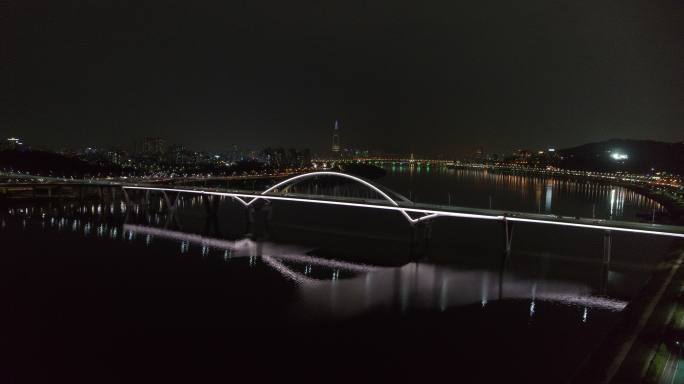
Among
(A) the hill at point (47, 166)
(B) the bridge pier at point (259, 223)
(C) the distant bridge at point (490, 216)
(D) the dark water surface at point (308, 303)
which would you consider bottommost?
(D) the dark water surface at point (308, 303)

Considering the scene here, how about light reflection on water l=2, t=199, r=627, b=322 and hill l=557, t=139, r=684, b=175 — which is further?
hill l=557, t=139, r=684, b=175

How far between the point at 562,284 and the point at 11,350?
1942 centimetres

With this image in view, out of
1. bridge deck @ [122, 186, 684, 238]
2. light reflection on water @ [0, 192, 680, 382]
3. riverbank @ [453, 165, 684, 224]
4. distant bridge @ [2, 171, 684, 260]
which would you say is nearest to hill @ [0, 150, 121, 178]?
distant bridge @ [2, 171, 684, 260]

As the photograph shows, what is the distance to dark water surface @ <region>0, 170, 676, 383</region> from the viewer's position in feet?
42.8

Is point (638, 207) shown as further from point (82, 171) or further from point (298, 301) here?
point (82, 171)

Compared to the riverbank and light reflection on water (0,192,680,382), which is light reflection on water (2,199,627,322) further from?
the riverbank

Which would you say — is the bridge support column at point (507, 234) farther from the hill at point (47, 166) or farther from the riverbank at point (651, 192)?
the hill at point (47, 166)

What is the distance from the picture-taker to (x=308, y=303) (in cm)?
1817

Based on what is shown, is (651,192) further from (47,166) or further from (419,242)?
(47,166)

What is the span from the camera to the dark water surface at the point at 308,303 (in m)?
13.0

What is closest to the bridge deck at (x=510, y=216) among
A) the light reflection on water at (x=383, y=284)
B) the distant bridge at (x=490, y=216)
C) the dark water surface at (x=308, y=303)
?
the distant bridge at (x=490, y=216)

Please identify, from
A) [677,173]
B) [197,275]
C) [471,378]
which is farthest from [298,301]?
[677,173]

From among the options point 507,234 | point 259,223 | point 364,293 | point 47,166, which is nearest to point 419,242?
point 507,234

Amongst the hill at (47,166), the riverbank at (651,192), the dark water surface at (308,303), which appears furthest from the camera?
the hill at (47,166)
